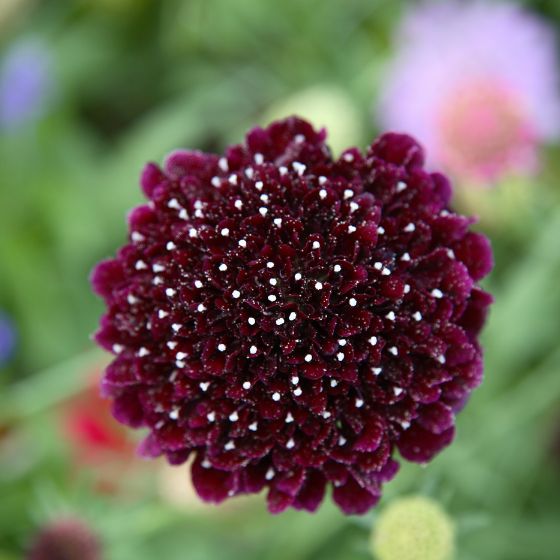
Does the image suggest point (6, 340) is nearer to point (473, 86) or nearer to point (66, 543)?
point (66, 543)

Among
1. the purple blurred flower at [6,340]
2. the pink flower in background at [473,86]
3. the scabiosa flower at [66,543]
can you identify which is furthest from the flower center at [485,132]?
the purple blurred flower at [6,340]

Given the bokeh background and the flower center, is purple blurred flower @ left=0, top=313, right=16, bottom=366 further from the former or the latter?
the flower center

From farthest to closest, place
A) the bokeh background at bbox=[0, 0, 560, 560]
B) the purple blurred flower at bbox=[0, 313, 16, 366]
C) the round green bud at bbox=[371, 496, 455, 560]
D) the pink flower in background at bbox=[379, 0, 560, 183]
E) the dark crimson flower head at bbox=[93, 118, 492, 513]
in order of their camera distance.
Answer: the purple blurred flower at bbox=[0, 313, 16, 366]
the pink flower in background at bbox=[379, 0, 560, 183]
the bokeh background at bbox=[0, 0, 560, 560]
the round green bud at bbox=[371, 496, 455, 560]
the dark crimson flower head at bbox=[93, 118, 492, 513]

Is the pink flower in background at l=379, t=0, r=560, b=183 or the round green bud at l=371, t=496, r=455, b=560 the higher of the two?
the pink flower in background at l=379, t=0, r=560, b=183

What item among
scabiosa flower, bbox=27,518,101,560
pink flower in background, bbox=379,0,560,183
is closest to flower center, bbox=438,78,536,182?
pink flower in background, bbox=379,0,560,183

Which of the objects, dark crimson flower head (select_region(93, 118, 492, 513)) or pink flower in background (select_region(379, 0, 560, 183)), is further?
pink flower in background (select_region(379, 0, 560, 183))

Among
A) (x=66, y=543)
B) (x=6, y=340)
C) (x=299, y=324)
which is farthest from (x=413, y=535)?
(x=6, y=340)

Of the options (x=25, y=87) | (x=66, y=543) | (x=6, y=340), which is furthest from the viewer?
(x=25, y=87)
